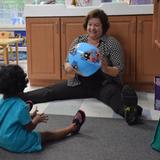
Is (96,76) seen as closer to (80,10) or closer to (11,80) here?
(80,10)

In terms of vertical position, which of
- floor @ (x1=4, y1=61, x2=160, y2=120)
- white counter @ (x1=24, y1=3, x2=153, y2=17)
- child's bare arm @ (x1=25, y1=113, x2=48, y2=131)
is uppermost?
white counter @ (x1=24, y1=3, x2=153, y2=17)

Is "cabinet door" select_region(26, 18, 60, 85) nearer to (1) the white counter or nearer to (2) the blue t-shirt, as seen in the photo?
(1) the white counter

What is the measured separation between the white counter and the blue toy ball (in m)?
0.73

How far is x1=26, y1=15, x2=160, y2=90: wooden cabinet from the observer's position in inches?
118

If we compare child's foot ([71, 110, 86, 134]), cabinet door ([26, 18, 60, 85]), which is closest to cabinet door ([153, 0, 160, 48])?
child's foot ([71, 110, 86, 134])

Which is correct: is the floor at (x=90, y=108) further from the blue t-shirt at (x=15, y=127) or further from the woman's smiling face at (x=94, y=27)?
the blue t-shirt at (x=15, y=127)

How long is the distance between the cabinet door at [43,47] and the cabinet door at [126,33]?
540 millimetres

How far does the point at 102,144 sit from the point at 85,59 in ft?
2.33

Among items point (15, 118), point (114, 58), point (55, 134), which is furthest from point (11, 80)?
point (114, 58)

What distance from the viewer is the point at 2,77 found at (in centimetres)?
175

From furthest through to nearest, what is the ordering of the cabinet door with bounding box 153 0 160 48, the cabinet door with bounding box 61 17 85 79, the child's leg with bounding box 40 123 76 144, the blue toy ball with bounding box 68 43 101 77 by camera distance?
the cabinet door with bounding box 61 17 85 79
the cabinet door with bounding box 153 0 160 48
the blue toy ball with bounding box 68 43 101 77
the child's leg with bounding box 40 123 76 144

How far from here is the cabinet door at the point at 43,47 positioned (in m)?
3.14

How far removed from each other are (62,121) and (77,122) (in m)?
0.24

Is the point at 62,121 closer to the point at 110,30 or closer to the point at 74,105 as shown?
the point at 74,105
